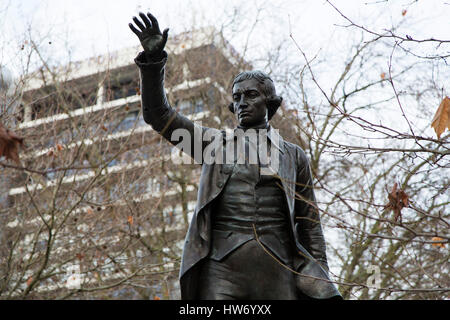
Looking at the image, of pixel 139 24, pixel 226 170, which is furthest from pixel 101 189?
pixel 139 24

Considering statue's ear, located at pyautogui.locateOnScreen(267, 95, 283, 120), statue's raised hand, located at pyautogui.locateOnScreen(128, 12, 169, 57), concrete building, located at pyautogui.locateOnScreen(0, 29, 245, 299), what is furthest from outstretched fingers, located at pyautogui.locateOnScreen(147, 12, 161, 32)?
concrete building, located at pyautogui.locateOnScreen(0, 29, 245, 299)

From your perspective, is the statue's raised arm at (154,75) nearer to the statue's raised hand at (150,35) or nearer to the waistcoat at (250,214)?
the statue's raised hand at (150,35)

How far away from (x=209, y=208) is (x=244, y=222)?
270mm

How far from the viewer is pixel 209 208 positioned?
16.1ft

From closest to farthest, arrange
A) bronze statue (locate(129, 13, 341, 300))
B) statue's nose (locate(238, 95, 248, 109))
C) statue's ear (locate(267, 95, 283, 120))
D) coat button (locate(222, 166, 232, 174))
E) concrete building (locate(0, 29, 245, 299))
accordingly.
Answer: bronze statue (locate(129, 13, 341, 300)), coat button (locate(222, 166, 232, 174)), statue's nose (locate(238, 95, 248, 109)), statue's ear (locate(267, 95, 283, 120)), concrete building (locate(0, 29, 245, 299))

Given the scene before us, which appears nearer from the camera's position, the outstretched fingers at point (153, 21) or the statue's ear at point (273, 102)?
the outstretched fingers at point (153, 21)

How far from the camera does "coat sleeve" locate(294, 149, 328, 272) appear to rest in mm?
5119

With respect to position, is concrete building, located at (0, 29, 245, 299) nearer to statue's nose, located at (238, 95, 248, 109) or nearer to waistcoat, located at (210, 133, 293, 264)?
statue's nose, located at (238, 95, 248, 109)

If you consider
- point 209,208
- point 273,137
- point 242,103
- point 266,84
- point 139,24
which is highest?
point 139,24

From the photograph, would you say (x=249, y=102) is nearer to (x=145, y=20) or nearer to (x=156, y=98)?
(x=156, y=98)

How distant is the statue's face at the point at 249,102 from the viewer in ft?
17.3

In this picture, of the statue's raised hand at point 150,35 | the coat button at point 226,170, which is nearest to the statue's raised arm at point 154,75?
the statue's raised hand at point 150,35
